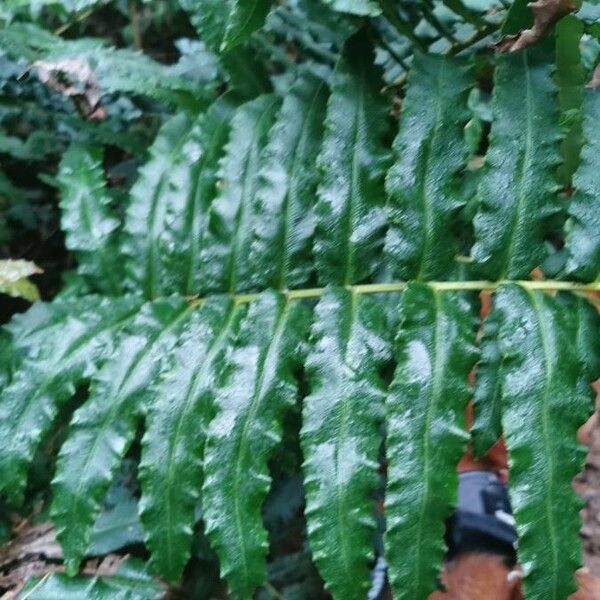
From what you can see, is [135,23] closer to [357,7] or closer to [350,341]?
[357,7]

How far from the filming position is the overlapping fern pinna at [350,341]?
106 cm

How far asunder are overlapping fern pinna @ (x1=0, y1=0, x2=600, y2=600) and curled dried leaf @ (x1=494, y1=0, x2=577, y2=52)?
3 centimetres

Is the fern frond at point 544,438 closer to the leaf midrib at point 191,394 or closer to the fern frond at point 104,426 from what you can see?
the leaf midrib at point 191,394

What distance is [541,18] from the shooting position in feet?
3.79

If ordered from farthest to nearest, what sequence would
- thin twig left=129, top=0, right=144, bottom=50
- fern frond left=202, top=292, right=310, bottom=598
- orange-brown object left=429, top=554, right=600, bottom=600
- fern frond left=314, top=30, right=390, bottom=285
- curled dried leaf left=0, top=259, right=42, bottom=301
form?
thin twig left=129, top=0, right=144, bottom=50
orange-brown object left=429, top=554, right=600, bottom=600
curled dried leaf left=0, top=259, right=42, bottom=301
fern frond left=314, top=30, right=390, bottom=285
fern frond left=202, top=292, right=310, bottom=598

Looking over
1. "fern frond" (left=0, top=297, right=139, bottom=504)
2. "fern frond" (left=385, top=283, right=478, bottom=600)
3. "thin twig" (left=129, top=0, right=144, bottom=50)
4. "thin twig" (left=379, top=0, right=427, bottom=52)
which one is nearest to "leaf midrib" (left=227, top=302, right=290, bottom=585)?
"fern frond" (left=385, top=283, right=478, bottom=600)

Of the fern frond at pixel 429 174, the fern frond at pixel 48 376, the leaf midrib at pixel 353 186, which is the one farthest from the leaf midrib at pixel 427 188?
the fern frond at pixel 48 376

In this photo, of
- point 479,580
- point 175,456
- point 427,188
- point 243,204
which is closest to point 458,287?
point 427,188

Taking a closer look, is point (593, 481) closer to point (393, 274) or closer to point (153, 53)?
point (393, 274)

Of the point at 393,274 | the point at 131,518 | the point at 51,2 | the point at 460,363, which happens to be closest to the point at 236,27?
the point at 393,274

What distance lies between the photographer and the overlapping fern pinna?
1.06 meters

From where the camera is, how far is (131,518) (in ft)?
4.99

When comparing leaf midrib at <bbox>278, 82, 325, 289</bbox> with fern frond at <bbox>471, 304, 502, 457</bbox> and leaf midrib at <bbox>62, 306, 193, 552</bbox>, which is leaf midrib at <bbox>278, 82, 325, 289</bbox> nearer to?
leaf midrib at <bbox>62, 306, 193, 552</bbox>

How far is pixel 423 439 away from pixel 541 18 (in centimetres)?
69
